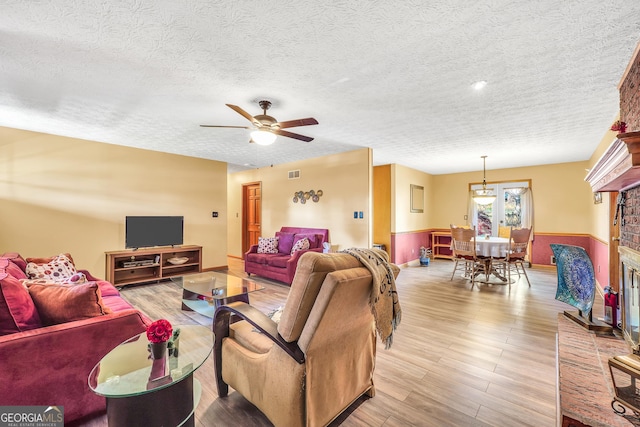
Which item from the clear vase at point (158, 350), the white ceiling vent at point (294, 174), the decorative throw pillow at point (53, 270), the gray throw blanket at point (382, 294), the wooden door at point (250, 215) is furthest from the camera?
the wooden door at point (250, 215)

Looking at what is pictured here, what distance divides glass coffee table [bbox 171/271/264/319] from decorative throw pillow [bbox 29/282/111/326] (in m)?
1.32

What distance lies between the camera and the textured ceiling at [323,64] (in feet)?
5.61

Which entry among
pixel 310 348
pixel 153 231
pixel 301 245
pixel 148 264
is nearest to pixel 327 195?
pixel 301 245

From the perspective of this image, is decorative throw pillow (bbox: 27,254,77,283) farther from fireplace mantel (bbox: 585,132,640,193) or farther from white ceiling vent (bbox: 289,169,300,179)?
fireplace mantel (bbox: 585,132,640,193)

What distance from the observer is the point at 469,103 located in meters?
3.00

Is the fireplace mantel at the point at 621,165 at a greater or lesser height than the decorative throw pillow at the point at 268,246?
greater

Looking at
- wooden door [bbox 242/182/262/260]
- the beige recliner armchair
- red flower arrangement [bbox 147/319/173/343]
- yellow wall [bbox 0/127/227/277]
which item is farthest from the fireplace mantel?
wooden door [bbox 242/182/262/260]

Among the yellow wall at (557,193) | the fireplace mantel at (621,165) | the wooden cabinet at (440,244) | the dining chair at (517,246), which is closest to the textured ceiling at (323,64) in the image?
the fireplace mantel at (621,165)

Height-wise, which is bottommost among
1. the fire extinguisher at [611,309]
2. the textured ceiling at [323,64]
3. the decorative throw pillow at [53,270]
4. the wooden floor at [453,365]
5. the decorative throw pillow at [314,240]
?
the wooden floor at [453,365]

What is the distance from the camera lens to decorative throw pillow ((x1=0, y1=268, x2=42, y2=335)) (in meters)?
1.48

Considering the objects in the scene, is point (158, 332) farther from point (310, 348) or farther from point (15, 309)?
point (15, 309)

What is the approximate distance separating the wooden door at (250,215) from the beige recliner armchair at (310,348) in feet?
18.8

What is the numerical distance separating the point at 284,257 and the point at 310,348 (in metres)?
3.76

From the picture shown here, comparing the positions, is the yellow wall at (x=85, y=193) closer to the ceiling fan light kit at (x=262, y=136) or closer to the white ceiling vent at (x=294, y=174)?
the white ceiling vent at (x=294, y=174)
